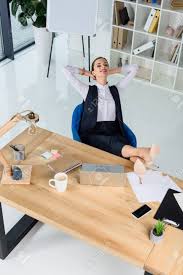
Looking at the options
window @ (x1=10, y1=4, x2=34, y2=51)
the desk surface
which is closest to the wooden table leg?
the desk surface

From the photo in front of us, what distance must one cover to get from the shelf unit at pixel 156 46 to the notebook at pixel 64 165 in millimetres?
2730

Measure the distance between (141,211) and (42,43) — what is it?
3.70 metres

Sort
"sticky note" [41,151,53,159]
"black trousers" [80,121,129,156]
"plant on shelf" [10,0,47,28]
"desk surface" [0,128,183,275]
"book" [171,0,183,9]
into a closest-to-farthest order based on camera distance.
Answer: "desk surface" [0,128,183,275] < "sticky note" [41,151,53,159] < "black trousers" [80,121,129,156] < "book" [171,0,183,9] < "plant on shelf" [10,0,47,28]

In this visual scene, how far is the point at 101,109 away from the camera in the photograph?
10.7 feet

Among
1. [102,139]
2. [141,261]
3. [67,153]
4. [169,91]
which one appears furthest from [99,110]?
[169,91]

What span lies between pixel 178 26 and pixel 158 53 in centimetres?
43

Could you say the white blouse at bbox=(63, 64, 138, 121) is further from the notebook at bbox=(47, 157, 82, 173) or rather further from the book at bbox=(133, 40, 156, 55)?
the book at bbox=(133, 40, 156, 55)

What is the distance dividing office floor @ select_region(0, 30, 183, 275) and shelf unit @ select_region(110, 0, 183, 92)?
229 millimetres

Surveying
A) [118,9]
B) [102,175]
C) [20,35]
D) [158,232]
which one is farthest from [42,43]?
[158,232]

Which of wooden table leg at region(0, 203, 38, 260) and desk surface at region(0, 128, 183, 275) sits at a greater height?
desk surface at region(0, 128, 183, 275)

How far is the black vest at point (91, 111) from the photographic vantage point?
322 cm

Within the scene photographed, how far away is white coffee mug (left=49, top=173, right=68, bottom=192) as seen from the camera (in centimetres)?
248

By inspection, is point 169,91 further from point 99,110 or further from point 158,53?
point 99,110

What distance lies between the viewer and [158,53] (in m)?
5.18
